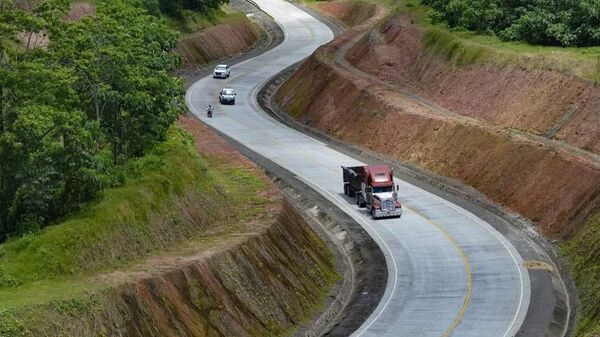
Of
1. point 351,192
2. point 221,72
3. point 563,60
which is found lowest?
point 221,72

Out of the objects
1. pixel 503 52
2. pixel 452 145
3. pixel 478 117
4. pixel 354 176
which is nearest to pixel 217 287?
pixel 354 176

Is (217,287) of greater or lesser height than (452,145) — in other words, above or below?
above

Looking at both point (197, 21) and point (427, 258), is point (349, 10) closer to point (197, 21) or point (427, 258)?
point (197, 21)

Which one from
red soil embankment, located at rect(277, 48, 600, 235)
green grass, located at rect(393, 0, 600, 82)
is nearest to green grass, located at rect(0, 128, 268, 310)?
red soil embankment, located at rect(277, 48, 600, 235)

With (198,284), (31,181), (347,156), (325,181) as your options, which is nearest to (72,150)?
(31,181)

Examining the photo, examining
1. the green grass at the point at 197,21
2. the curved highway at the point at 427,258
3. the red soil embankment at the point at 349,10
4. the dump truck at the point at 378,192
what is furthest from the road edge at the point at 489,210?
the red soil embankment at the point at 349,10

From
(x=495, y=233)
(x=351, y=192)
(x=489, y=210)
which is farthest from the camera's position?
(x=351, y=192)

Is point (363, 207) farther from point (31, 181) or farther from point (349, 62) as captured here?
point (349, 62)
